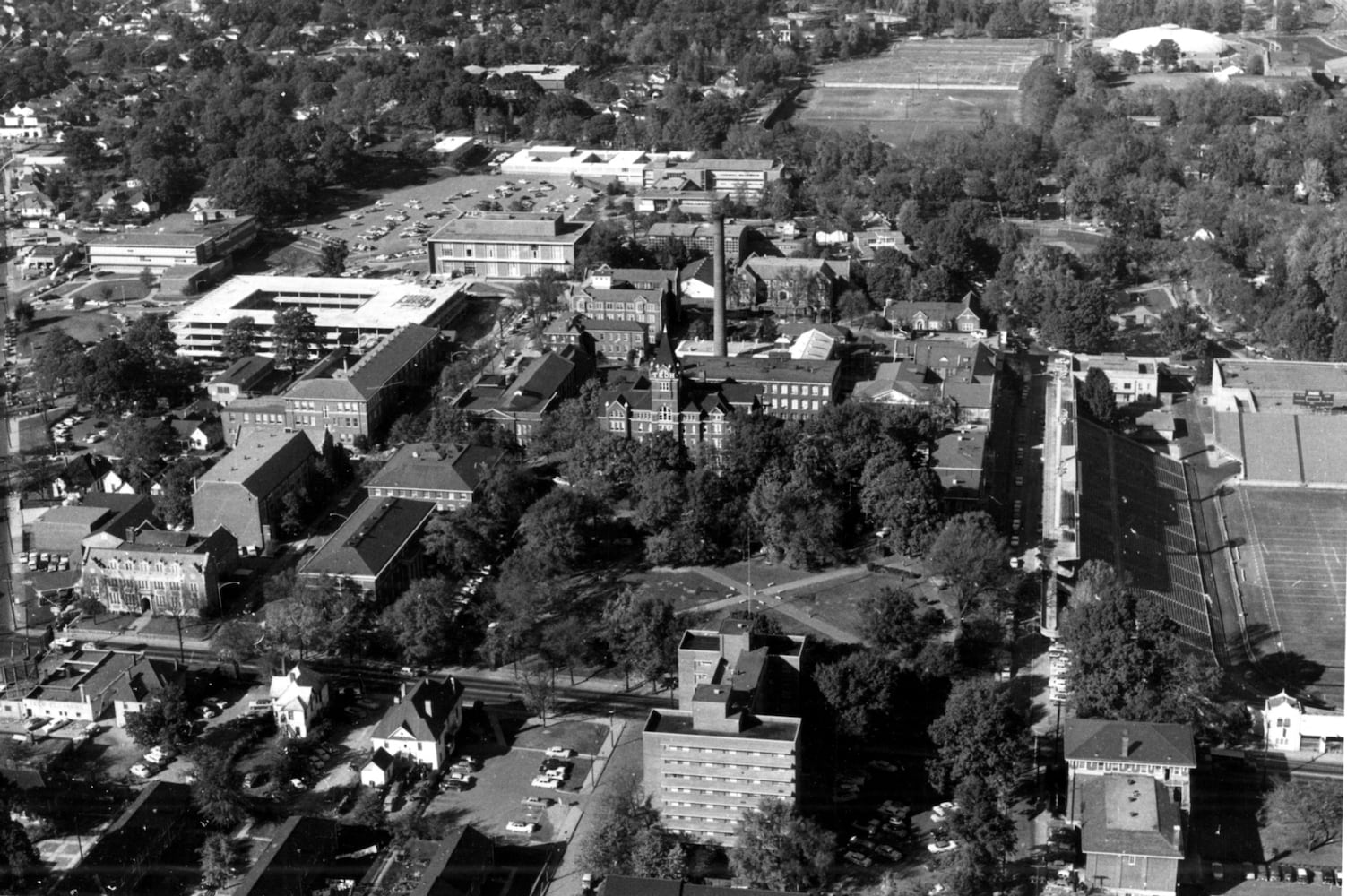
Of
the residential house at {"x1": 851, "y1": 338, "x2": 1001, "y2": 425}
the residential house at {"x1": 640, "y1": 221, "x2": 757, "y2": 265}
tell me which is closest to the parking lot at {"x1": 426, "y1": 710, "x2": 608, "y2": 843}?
the residential house at {"x1": 851, "y1": 338, "x2": 1001, "y2": 425}

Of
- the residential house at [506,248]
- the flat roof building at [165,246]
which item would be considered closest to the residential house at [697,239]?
the residential house at [506,248]

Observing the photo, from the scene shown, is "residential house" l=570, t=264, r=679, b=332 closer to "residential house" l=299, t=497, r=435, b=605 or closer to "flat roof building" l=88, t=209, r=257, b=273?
"residential house" l=299, t=497, r=435, b=605

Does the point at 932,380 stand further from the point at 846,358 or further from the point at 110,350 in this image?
the point at 110,350

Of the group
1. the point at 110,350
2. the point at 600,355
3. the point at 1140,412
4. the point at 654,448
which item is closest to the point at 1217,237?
the point at 1140,412

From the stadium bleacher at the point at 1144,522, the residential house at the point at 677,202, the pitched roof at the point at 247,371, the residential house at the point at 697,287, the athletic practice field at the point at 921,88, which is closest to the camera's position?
the stadium bleacher at the point at 1144,522

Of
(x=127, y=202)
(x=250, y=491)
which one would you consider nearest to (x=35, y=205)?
(x=127, y=202)

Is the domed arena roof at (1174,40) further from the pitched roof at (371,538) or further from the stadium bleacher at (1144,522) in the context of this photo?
the pitched roof at (371,538)
